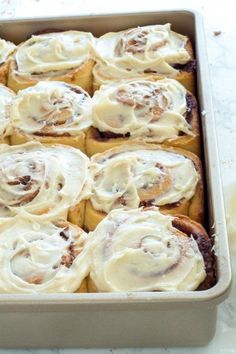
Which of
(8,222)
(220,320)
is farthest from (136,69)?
(220,320)

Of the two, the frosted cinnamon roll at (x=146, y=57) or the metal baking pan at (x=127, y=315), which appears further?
the frosted cinnamon roll at (x=146, y=57)

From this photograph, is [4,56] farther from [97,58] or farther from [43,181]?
[43,181]

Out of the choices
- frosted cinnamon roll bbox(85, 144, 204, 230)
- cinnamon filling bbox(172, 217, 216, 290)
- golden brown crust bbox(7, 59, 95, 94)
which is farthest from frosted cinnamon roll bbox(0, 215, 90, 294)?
golden brown crust bbox(7, 59, 95, 94)

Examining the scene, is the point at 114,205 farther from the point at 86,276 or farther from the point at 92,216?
the point at 86,276

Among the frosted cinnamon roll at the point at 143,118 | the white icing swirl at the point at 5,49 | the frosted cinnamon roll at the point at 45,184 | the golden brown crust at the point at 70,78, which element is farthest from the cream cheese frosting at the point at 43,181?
the white icing swirl at the point at 5,49

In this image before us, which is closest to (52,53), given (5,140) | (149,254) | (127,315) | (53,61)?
(53,61)

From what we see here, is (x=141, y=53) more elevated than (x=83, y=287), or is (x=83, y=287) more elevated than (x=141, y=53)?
(x=141, y=53)

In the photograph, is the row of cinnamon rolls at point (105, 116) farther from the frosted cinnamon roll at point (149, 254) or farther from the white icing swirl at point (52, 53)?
the frosted cinnamon roll at point (149, 254)
